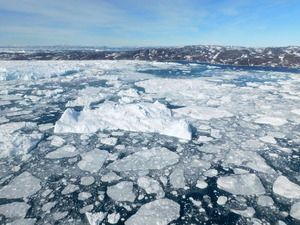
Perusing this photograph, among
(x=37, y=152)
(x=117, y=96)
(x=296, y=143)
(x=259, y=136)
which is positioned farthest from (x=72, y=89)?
(x=296, y=143)

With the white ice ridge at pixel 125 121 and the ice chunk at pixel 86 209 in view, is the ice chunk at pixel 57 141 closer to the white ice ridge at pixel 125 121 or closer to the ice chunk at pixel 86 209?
the white ice ridge at pixel 125 121

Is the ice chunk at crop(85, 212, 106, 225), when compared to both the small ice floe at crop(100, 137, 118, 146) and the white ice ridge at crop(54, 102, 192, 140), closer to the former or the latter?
the small ice floe at crop(100, 137, 118, 146)

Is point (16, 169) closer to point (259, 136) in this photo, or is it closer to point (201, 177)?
point (201, 177)

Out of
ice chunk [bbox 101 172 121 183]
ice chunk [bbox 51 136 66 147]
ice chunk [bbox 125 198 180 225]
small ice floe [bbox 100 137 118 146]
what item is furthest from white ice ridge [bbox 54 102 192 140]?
ice chunk [bbox 125 198 180 225]

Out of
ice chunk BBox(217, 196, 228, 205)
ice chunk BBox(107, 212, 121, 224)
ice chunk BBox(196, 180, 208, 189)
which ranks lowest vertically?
ice chunk BBox(196, 180, 208, 189)

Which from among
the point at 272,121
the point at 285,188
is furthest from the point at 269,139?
the point at 285,188

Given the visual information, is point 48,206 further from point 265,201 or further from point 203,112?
point 203,112
